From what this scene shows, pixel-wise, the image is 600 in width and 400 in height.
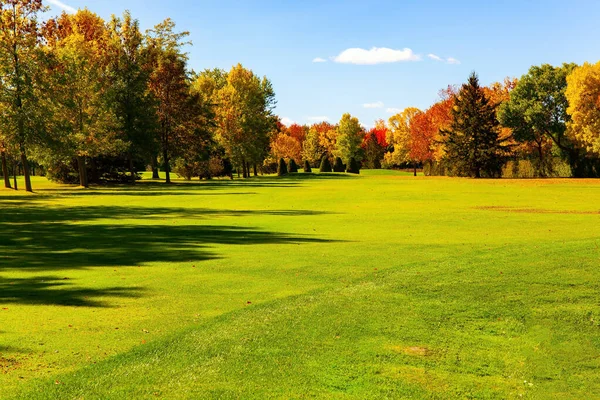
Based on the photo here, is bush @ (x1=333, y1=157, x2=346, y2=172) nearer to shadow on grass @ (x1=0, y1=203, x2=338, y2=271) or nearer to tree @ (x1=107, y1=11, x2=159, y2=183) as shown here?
tree @ (x1=107, y1=11, x2=159, y2=183)

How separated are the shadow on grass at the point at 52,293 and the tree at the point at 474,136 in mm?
79037

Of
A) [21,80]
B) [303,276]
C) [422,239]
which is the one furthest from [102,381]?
[21,80]

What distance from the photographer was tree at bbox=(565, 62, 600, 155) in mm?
70938

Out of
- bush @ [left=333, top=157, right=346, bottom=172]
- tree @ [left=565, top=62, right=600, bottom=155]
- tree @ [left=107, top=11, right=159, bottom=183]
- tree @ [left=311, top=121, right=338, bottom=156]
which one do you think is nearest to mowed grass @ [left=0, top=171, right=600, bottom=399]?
tree @ [left=107, top=11, right=159, bottom=183]

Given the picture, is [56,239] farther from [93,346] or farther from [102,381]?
[102,381]

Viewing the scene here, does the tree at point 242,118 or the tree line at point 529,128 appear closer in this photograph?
the tree line at point 529,128

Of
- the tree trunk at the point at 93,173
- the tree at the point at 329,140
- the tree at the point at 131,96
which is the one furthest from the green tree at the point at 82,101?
the tree at the point at 329,140

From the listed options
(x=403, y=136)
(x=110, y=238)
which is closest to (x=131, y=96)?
(x=110, y=238)

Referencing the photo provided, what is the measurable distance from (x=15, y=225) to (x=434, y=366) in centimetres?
2102

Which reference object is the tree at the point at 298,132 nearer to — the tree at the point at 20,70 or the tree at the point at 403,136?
the tree at the point at 403,136

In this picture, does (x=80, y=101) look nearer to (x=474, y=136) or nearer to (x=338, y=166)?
(x=474, y=136)

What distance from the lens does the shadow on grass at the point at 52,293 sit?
9.59 m

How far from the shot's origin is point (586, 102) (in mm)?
71750

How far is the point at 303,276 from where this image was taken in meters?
12.0
